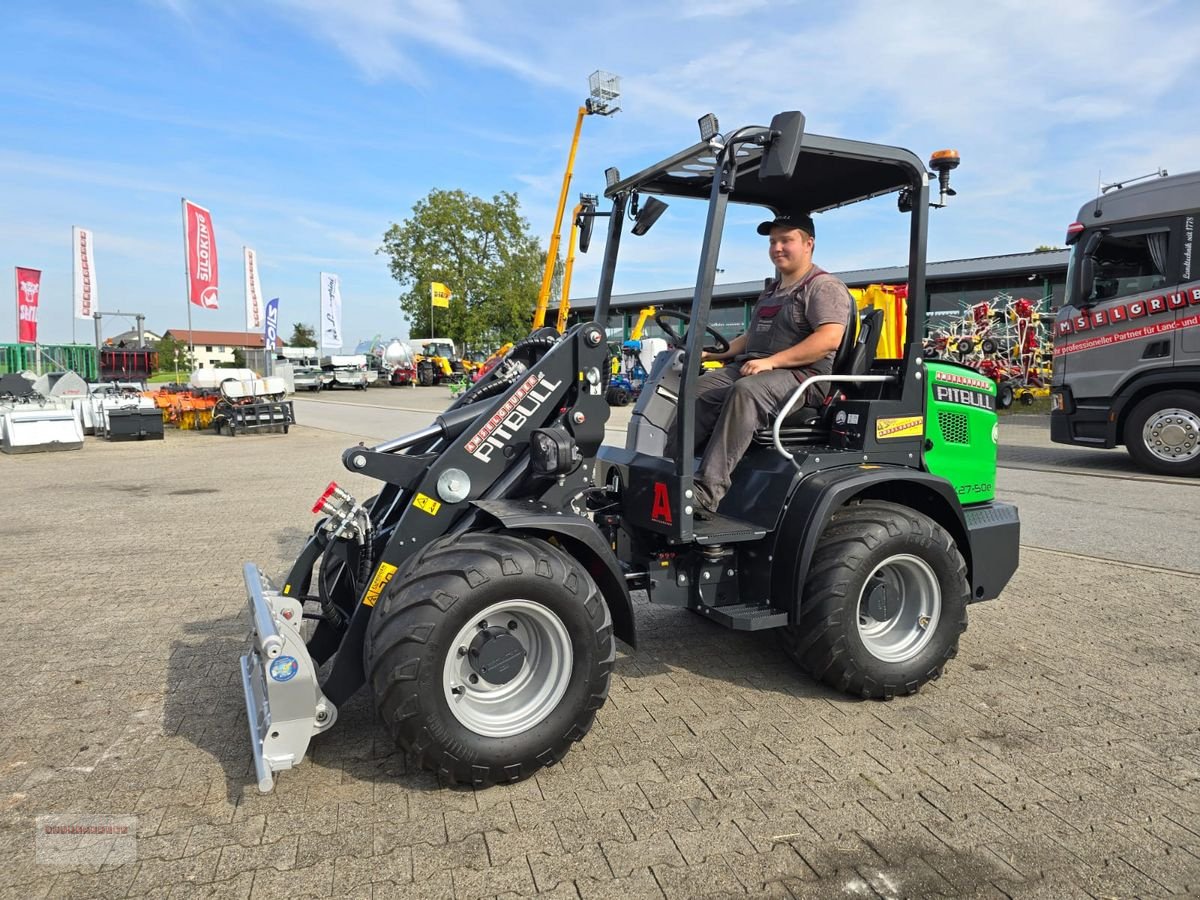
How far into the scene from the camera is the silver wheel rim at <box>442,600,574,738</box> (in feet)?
10.1

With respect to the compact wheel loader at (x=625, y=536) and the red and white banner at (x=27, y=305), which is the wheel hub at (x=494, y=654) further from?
the red and white banner at (x=27, y=305)

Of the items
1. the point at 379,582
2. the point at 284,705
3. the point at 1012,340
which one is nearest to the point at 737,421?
the point at 379,582

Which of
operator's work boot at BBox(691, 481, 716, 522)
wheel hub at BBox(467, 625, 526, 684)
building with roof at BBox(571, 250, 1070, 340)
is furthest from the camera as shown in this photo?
building with roof at BBox(571, 250, 1070, 340)

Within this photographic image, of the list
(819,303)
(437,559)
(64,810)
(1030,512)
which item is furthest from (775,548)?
(1030,512)

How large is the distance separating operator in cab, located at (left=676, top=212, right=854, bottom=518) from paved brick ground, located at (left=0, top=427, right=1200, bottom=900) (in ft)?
3.60

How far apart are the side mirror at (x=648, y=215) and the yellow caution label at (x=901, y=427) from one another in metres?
1.61

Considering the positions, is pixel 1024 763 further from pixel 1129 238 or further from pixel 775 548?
pixel 1129 238

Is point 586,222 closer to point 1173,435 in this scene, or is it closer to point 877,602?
point 877,602

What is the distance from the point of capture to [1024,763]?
325 cm

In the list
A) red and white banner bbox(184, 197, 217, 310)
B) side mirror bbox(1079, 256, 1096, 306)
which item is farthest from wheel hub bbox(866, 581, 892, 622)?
red and white banner bbox(184, 197, 217, 310)

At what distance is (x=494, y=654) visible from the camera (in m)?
3.12

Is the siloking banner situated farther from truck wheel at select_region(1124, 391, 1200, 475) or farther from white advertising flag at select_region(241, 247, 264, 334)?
truck wheel at select_region(1124, 391, 1200, 475)

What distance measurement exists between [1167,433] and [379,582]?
10.5 metres

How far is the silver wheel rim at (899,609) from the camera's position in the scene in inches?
153
